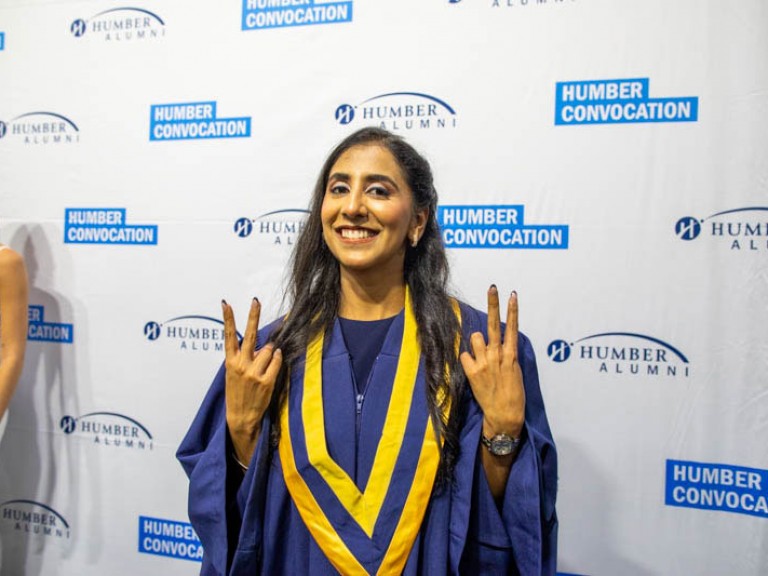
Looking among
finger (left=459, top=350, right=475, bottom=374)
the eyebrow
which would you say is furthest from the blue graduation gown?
the eyebrow

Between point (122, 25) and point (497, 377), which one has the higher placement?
point (122, 25)

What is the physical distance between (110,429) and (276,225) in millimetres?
1120

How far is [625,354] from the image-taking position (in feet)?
6.42

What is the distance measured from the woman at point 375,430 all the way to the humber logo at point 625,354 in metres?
0.69

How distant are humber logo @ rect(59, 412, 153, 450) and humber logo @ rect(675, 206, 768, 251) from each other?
2.13 meters

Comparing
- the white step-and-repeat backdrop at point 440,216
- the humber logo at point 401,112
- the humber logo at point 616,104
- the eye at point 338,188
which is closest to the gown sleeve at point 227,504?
the eye at point 338,188

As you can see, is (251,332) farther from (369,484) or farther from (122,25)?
(122,25)

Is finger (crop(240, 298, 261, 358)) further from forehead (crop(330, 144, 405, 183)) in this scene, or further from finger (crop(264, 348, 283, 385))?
forehead (crop(330, 144, 405, 183))

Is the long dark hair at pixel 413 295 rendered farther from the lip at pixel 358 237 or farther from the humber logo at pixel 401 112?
the humber logo at pixel 401 112

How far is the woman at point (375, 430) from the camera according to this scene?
1226mm

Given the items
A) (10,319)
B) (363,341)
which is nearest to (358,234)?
(363,341)

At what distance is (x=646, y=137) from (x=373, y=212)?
42.9 inches

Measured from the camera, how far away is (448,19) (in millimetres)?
2092

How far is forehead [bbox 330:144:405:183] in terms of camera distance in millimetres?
1380
